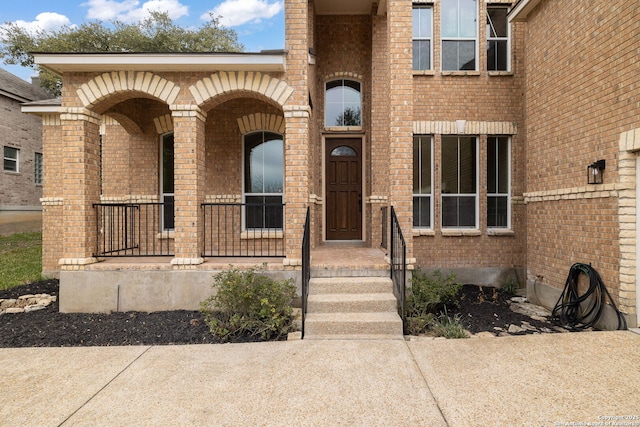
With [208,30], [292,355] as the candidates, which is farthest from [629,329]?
[208,30]

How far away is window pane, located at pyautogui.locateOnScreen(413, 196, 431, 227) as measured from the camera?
730 cm

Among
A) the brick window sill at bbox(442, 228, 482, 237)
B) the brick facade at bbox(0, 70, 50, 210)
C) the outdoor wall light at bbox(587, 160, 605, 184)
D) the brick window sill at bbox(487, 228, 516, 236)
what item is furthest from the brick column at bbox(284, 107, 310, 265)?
the brick facade at bbox(0, 70, 50, 210)

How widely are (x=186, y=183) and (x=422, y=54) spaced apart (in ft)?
18.4

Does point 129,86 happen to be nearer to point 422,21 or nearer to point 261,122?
point 261,122

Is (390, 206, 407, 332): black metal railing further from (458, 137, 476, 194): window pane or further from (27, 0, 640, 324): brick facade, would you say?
(458, 137, 476, 194): window pane

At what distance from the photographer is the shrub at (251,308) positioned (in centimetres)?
431

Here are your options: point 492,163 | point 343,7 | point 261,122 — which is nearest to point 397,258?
point 492,163

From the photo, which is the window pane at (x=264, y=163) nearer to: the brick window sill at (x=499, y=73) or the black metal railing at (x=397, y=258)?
the black metal railing at (x=397, y=258)

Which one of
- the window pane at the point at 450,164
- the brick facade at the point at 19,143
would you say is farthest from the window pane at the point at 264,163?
the brick facade at the point at 19,143

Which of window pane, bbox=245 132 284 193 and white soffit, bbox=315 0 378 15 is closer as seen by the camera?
white soffit, bbox=315 0 378 15

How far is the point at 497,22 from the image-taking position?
7336mm

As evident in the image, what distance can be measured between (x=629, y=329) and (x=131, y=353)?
19.4 ft

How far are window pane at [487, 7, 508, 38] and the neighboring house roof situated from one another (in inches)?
682

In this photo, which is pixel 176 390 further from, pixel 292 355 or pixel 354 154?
pixel 354 154
